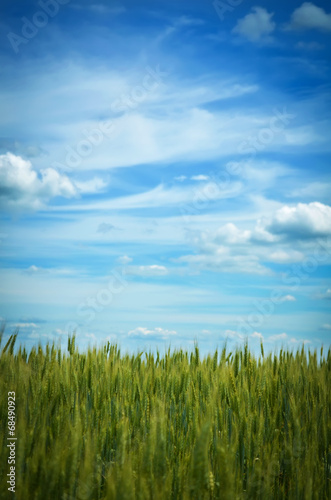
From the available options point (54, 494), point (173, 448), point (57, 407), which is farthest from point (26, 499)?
point (57, 407)

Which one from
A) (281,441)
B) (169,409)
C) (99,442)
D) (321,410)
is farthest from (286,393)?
(99,442)

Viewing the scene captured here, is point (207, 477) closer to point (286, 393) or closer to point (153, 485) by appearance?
point (153, 485)

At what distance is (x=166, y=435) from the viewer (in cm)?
244

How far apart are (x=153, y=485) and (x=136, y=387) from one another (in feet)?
5.97

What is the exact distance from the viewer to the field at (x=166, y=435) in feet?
5.98

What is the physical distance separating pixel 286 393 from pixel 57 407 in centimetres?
194

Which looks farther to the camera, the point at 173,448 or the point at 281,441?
the point at 281,441

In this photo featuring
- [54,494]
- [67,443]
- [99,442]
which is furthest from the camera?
[99,442]

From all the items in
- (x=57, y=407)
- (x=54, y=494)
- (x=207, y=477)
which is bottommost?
(x=54, y=494)

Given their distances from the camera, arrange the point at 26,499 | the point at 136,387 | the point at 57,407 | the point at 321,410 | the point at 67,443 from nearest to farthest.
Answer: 1. the point at 26,499
2. the point at 67,443
3. the point at 57,407
4. the point at 321,410
5. the point at 136,387

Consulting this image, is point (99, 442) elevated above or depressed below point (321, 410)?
below

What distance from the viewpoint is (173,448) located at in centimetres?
263

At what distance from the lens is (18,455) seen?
1.96 m

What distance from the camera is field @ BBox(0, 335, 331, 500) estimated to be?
5.98ft
